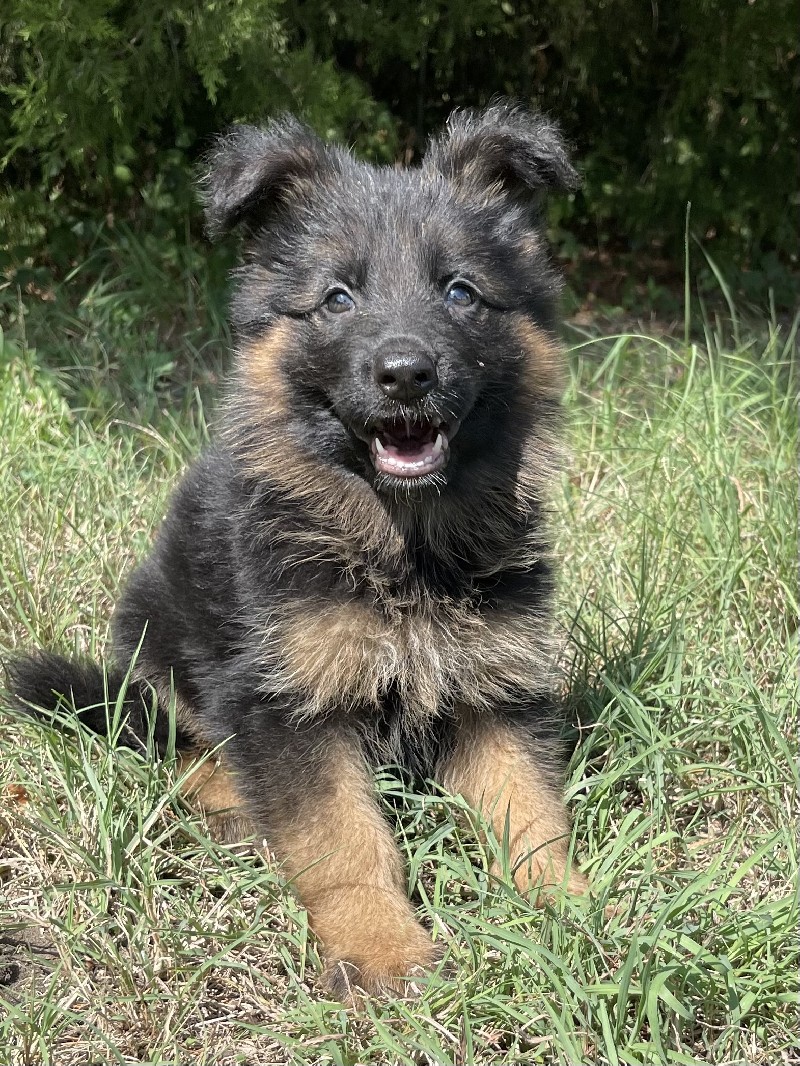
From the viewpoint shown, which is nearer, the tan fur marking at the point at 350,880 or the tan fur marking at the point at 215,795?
the tan fur marking at the point at 350,880

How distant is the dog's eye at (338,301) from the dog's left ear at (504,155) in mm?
563

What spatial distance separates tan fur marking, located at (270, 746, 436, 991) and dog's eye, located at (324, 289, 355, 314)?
4.01ft

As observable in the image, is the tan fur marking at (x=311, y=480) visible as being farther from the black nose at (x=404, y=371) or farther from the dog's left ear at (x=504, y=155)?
the dog's left ear at (x=504, y=155)

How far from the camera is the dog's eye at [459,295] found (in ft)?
10.9

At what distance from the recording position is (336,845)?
309 centimetres

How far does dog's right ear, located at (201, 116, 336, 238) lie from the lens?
3.29m

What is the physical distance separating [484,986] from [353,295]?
5.98 ft

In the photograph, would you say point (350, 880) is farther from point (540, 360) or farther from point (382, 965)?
point (540, 360)

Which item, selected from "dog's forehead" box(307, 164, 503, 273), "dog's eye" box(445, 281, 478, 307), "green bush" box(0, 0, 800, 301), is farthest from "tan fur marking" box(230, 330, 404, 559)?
"green bush" box(0, 0, 800, 301)

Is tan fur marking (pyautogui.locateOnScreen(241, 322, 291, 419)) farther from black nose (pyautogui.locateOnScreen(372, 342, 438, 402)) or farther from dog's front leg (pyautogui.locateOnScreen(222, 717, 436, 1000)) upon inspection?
dog's front leg (pyautogui.locateOnScreen(222, 717, 436, 1000))

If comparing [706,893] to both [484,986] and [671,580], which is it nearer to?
[484,986]

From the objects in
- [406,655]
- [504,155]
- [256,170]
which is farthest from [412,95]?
[406,655]

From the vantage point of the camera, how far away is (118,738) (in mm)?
3521

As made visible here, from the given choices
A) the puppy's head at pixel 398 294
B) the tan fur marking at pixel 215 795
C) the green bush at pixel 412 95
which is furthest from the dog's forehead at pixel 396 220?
the green bush at pixel 412 95
